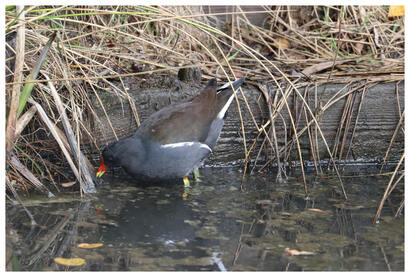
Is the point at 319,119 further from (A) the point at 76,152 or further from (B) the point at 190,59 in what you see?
(A) the point at 76,152

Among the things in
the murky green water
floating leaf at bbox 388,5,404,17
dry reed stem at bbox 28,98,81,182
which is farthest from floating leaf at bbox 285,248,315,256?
floating leaf at bbox 388,5,404,17

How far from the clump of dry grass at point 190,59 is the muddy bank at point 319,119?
0.04 m

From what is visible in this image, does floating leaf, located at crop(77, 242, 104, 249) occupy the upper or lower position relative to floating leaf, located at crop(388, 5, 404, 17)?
lower

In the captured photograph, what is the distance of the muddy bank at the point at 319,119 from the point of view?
394 cm

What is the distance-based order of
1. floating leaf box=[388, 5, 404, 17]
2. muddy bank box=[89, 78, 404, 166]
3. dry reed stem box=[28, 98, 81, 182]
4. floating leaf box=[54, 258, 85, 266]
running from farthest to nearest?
floating leaf box=[388, 5, 404, 17] → muddy bank box=[89, 78, 404, 166] → dry reed stem box=[28, 98, 81, 182] → floating leaf box=[54, 258, 85, 266]

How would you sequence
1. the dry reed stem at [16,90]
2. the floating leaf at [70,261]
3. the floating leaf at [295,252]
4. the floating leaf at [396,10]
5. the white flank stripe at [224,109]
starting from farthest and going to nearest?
1. the floating leaf at [396,10]
2. the white flank stripe at [224,109]
3. the dry reed stem at [16,90]
4. the floating leaf at [295,252]
5. the floating leaf at [70,261]

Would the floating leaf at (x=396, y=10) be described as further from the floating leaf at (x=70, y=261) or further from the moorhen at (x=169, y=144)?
the floating leaf at (x=70, y=261)

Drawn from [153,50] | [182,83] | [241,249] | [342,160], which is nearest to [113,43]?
[153,50]

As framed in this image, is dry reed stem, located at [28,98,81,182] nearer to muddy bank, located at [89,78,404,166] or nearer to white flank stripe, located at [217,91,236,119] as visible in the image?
muddy bank, located at [89,78,404,166]

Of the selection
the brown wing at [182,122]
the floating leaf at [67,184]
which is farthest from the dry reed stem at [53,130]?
the brown wing at [182,122]

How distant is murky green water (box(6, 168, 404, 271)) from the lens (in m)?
2.44
